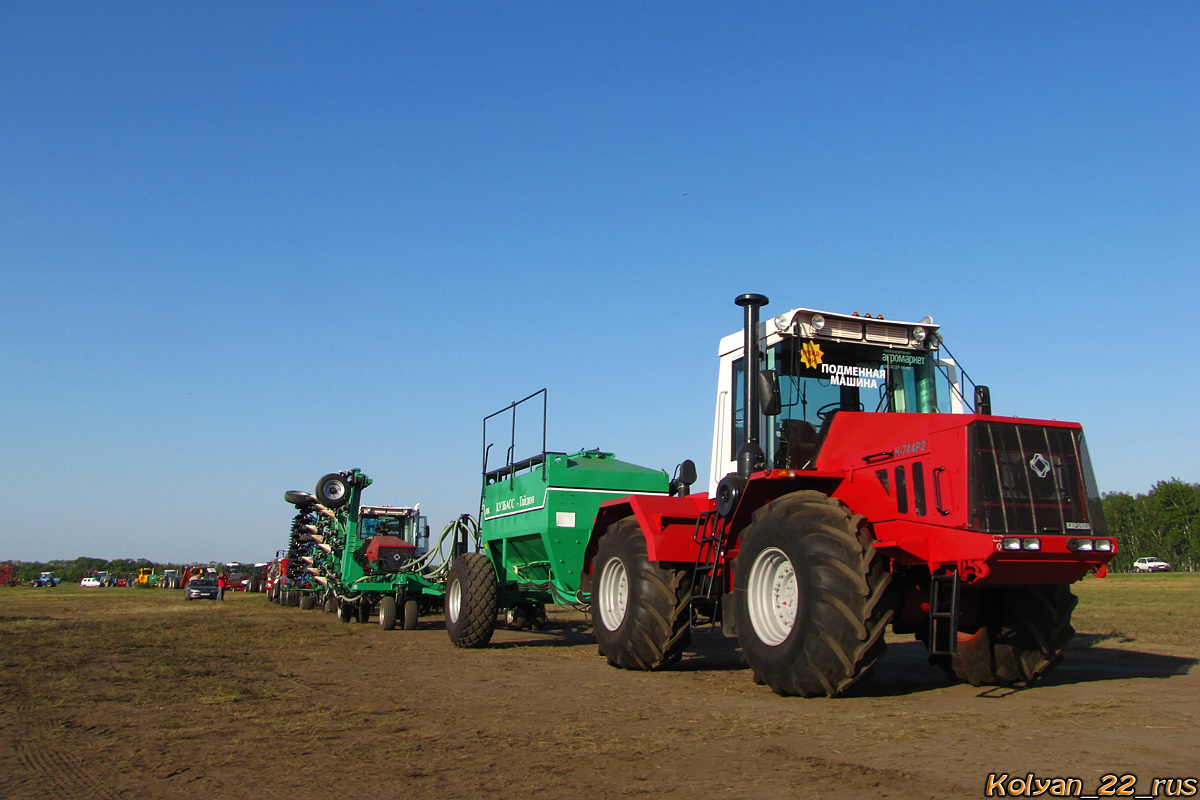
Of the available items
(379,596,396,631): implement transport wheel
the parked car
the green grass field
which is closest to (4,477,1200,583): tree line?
the parked car

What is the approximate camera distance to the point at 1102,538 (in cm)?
696

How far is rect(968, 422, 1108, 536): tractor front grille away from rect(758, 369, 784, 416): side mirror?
159cm

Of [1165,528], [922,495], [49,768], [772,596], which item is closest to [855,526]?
[922,495]

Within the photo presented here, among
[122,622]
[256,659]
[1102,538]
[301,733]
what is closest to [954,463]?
[1102,538]

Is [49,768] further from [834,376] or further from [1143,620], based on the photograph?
[1143,620]

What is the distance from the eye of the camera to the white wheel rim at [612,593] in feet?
32.0

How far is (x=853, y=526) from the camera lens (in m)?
6.61

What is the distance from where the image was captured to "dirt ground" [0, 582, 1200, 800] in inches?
181

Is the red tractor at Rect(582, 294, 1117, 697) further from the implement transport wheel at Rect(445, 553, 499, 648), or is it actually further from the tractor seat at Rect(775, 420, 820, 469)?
the implement transport wheel at Rect(445, 553, 499, 648)

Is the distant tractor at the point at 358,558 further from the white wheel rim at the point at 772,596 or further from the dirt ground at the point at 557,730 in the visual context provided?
the white wheel rim at the point at 772,596

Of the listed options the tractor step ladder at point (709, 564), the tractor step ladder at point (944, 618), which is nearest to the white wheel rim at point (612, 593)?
the tractor step ladder at point (709, 564)

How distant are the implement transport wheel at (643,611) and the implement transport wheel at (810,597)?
50.8 inches

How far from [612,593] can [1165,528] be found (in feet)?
285

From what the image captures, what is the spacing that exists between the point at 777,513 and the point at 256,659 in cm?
713
